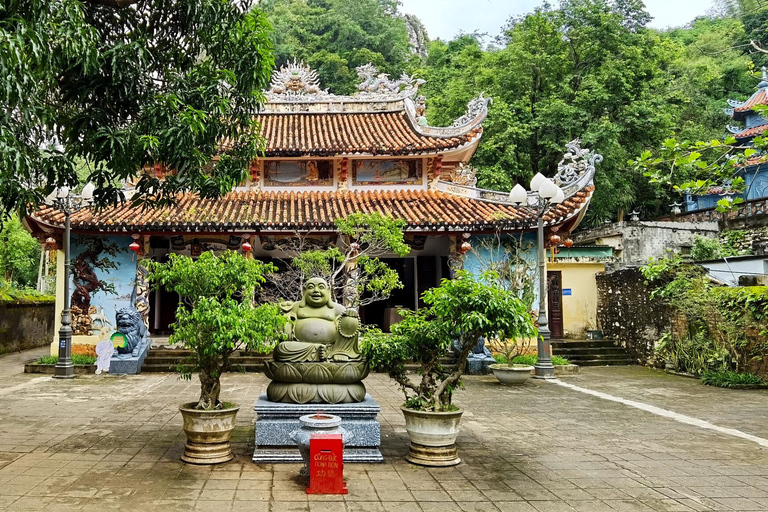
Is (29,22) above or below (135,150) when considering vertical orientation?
above

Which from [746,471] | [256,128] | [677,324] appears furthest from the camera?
[677,324]

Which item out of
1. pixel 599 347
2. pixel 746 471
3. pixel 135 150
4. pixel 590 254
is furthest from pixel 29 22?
pixel 590 254

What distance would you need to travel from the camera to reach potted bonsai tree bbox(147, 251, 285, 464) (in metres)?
Answer: 5.40

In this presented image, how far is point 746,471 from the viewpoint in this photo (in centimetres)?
546

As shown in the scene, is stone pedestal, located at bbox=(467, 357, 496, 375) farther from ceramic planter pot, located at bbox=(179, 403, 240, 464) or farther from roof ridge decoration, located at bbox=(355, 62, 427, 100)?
roof ridge decoration, located at bbox=(355, 62, 427, 100)

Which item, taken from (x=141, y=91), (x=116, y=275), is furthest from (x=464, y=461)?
(x=116, y=275)

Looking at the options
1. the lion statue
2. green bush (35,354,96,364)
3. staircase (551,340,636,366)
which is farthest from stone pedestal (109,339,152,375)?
staircase (551,340,636,366)

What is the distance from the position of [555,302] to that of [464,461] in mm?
11857

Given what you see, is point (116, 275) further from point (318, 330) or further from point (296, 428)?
point (296, 428)

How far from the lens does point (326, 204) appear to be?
14.9 m

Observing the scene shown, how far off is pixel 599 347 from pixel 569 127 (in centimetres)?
913

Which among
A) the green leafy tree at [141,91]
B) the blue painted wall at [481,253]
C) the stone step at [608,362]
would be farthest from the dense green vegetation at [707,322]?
the green leafy tree at [141,91]

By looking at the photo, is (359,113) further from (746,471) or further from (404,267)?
(746,471)

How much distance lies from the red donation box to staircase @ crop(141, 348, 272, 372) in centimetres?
857
